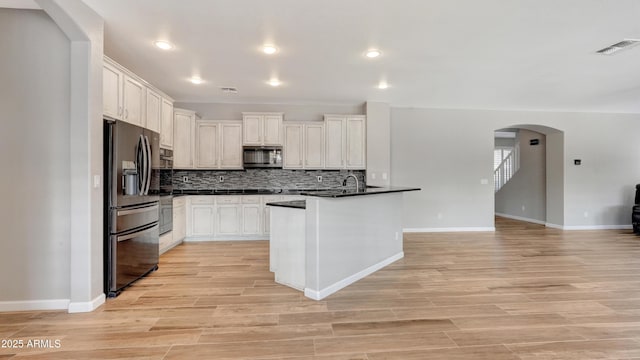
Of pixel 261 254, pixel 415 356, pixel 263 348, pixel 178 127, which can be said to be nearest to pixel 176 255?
pixel 261 254

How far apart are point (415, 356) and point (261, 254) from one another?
3068 millimetres

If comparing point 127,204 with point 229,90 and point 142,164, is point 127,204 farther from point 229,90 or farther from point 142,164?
point 229,90

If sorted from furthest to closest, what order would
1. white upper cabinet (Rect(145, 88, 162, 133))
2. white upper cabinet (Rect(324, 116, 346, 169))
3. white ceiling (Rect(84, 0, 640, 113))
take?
white upper cabinet (Rect(324, 116, 346, 169)) < white upper cabinet (Rect(145, 88, 162, 133)) < white ceiling (Rect(84, 0, 640, 113))

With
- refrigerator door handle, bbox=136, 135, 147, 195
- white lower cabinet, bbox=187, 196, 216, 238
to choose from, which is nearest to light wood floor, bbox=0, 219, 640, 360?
refrigerator door handle, bbox=136, 135, 147, 195

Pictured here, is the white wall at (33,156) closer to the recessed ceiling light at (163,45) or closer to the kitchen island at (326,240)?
the recessed ceiling light at (163,45)

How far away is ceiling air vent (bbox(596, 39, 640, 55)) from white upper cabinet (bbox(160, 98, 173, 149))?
615 cm

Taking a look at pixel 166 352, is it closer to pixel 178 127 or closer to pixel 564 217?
pixel 178 127

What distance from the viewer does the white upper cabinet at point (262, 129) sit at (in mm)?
5848

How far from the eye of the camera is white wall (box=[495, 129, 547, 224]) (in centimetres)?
770

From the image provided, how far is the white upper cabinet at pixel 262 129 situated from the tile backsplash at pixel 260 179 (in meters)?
0.70

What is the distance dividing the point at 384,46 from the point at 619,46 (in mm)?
2772

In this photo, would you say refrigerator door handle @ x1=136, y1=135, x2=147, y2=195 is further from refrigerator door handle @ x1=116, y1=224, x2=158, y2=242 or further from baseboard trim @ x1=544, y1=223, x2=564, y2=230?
baseboard trim @ x1=544, y1=223, x2=564, y2=230

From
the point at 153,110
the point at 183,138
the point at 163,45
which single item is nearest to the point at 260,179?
the point at 183,138

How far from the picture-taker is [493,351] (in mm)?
2068
